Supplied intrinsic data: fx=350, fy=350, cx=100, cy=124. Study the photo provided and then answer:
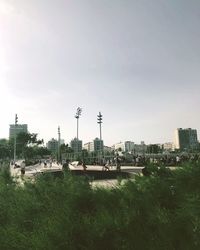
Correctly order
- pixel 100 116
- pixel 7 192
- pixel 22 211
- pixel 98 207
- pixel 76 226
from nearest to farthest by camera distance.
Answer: pixel 76 226 < pixel 98 207 < pixel 22 211 < pixel 7 192 < pixel 100 116

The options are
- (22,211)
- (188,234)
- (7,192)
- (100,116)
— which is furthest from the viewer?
(100,116)

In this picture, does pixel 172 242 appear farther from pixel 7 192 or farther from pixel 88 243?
pixel 7 192

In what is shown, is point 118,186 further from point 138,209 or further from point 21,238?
point 21,238

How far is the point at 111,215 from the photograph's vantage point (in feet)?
21.5

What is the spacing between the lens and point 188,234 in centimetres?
575

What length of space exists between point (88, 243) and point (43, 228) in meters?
1.05

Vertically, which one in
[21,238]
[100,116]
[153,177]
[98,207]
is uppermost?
[100,116]

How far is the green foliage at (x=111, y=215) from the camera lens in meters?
5.93

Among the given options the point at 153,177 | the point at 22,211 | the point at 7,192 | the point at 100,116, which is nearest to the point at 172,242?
the point at 153,177

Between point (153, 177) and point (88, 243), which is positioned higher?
point (153, 177)

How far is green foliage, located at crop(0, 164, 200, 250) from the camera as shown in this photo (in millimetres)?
5934

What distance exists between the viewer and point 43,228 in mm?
6566

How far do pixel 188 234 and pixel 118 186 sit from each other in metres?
2.84

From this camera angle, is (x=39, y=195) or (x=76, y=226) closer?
(x=76, y=226)
